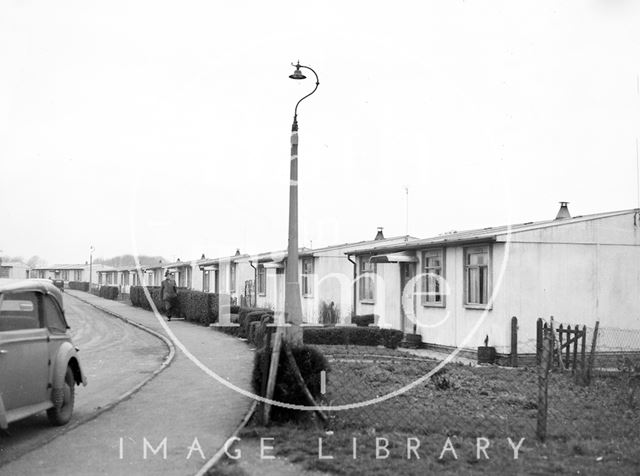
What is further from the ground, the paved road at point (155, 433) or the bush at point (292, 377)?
the bush at point (292, 377)

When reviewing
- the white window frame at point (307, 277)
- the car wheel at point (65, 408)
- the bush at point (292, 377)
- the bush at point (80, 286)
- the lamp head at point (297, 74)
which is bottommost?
the car wheel at point (65, 408)

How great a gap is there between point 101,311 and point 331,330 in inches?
957

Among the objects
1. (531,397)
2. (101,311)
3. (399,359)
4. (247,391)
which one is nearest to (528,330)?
(399,359)

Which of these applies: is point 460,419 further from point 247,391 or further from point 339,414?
point 247,391

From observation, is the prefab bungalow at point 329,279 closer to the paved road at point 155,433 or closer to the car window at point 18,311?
the paved road at point 155,433

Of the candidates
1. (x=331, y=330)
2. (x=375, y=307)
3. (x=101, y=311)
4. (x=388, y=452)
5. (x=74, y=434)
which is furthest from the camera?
(x=101, y=311)

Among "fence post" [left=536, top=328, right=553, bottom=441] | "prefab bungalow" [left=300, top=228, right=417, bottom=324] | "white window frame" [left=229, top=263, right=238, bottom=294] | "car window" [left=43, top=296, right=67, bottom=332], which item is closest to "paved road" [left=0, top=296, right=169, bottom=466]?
"car window" [left=43, top=296, right=67, bottom=332]

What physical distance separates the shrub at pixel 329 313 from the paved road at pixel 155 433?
13744 millimetres

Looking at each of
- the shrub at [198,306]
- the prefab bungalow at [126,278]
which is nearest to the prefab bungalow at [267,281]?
the shrub at [198,306]

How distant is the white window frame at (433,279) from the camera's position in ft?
68.5

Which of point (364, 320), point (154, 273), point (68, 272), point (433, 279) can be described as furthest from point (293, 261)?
point (68, 272)

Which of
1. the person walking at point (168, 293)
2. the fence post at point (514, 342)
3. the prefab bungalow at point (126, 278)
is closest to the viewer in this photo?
the fence post at point (514, 342)

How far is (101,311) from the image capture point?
4191cm

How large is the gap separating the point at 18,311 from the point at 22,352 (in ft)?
1.79
